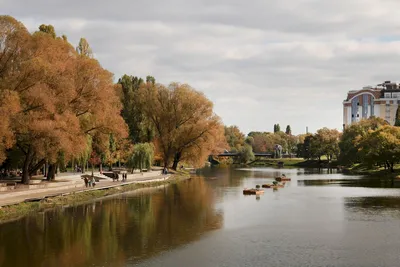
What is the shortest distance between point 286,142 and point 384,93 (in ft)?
132

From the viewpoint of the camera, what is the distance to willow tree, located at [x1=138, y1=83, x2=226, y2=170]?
82.0 metres

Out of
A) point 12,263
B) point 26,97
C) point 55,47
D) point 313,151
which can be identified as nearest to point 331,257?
point 12,263

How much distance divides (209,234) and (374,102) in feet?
557

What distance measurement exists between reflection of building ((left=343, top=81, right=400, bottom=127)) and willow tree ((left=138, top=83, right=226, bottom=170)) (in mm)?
113204

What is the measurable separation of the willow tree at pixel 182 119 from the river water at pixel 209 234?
117 ft

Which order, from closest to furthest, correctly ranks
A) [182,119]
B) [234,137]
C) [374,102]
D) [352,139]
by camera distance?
[182,119]
[352,139]
[234,137]
[374,102]

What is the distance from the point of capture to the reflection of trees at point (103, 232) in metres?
24.2

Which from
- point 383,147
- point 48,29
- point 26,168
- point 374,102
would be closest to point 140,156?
point 48,29

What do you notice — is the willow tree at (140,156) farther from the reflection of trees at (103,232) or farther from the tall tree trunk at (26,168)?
the tall tree trunk at (26,168)

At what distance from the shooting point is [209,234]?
29.4 meters

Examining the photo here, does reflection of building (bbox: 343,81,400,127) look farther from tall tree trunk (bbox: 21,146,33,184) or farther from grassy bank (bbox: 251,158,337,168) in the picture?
tall tree trunk (bbox: 21,146,33,184)

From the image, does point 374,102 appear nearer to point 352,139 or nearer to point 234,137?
point 234,137

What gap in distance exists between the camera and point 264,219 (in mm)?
35219

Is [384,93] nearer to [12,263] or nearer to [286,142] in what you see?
[286,142]
